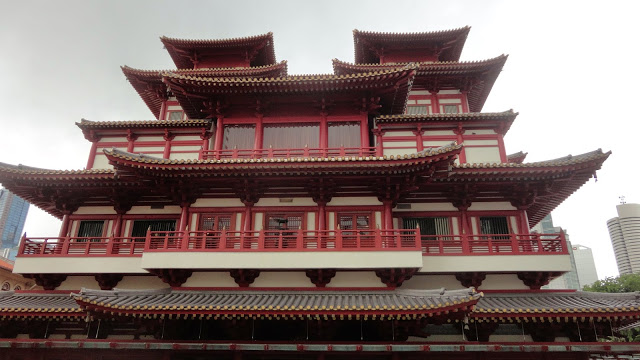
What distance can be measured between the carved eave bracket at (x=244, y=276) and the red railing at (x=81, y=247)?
4.18 m

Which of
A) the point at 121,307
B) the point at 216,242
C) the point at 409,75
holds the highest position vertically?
the point at 409,75

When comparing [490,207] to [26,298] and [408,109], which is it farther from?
[26,298]

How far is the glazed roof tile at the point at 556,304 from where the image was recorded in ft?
40.3

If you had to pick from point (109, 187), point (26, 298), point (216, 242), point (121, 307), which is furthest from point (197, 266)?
point (26, 298)

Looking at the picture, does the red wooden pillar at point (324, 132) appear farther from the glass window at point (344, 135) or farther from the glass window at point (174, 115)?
the glass window at point (174, 115)

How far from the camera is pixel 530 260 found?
590 inches

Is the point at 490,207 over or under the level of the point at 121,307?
over

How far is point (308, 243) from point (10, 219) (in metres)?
189

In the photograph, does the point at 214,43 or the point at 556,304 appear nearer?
the point at 556,304

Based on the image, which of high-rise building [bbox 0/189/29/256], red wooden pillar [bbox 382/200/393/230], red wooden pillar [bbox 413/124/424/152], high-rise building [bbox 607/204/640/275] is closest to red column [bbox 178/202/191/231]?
red wooden pillar [bbox 382/200/393/230]

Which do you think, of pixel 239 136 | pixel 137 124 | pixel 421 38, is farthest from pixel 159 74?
pixel 421 38

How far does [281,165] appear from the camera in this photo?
14.6 metres

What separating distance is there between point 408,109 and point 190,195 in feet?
41.0

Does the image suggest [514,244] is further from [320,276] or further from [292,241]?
[292,241]
